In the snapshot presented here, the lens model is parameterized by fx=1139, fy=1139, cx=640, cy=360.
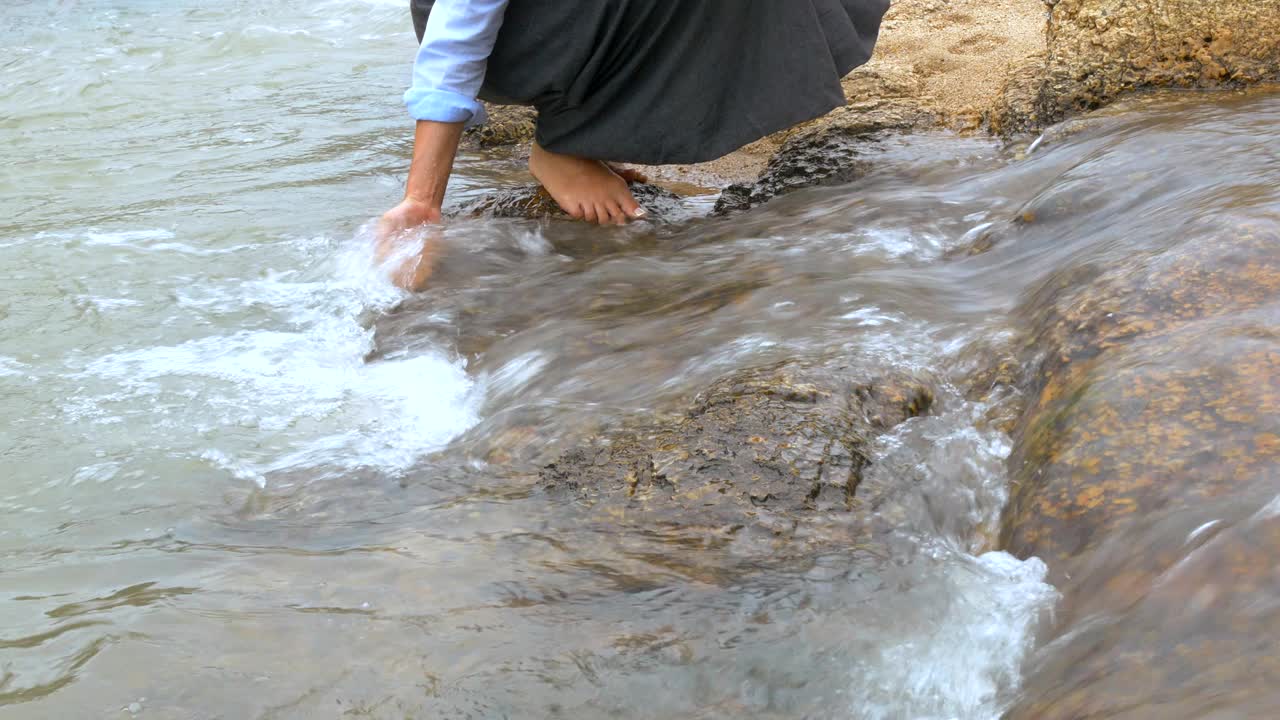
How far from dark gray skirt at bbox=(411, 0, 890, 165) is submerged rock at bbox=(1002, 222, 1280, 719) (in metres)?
1.15

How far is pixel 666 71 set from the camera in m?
3.02

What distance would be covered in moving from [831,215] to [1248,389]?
159 centimetres

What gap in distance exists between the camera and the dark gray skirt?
296 cm

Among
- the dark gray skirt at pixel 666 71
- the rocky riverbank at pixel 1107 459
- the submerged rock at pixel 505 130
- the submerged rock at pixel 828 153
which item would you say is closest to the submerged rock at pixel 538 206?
the submerged rock at pixel 828 153

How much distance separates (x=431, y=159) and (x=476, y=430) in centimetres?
106

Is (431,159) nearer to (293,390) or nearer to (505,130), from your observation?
(293,390)

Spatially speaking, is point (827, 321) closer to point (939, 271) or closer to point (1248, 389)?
point (939, 271)

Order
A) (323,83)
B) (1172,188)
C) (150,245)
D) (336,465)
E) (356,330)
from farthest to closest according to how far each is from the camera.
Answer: (323,83) → (150,245) → (356,330) → (1172,188) → (336,465)

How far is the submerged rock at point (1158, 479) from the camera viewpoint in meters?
1.24

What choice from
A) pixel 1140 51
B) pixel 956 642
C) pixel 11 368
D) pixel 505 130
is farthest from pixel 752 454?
pixel 505 130

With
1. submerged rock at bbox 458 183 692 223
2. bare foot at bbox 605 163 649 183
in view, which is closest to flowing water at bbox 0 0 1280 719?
submerged rock at bbox 458 183 692 223

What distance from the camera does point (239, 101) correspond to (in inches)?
222

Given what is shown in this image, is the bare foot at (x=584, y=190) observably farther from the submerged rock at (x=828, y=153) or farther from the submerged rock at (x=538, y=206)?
the submerged rock at (x=828, y=153)

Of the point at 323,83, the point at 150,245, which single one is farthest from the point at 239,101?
the point at 150,245
